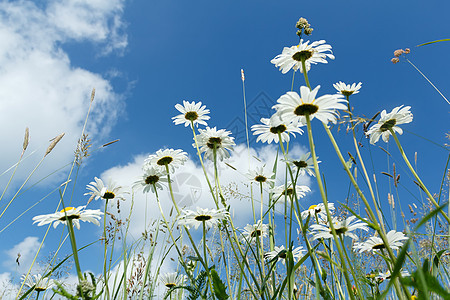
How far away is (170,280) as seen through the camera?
88.7 inches

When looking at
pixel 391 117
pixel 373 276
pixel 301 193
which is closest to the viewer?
pixel 391 117

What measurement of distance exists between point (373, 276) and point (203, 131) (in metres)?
1.31

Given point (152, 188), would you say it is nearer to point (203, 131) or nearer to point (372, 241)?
point (203, 131)

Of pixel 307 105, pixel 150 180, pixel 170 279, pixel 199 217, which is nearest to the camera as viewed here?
pixel 307 105

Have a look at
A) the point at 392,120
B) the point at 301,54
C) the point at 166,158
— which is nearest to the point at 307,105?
the point at 301,54

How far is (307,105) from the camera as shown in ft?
4.11

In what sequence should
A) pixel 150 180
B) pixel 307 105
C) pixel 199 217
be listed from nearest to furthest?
1. pixel 307 105
2. pixel 199 217
3. pixel 150 180

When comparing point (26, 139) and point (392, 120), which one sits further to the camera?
point (26, 139)

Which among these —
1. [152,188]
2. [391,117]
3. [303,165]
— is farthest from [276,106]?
[152,188]

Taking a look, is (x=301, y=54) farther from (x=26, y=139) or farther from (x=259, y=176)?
(x=26, y=139)

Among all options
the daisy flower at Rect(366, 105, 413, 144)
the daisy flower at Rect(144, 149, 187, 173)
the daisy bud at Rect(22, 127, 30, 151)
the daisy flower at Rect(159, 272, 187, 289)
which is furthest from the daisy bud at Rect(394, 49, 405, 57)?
the daisy bud at Rect(22, 127, 30, 151)

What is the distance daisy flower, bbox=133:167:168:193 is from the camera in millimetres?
1966

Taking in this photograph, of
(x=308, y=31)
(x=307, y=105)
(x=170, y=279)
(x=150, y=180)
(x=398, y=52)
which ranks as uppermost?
(x=398, y=52)

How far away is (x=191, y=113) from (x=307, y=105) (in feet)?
3.83
